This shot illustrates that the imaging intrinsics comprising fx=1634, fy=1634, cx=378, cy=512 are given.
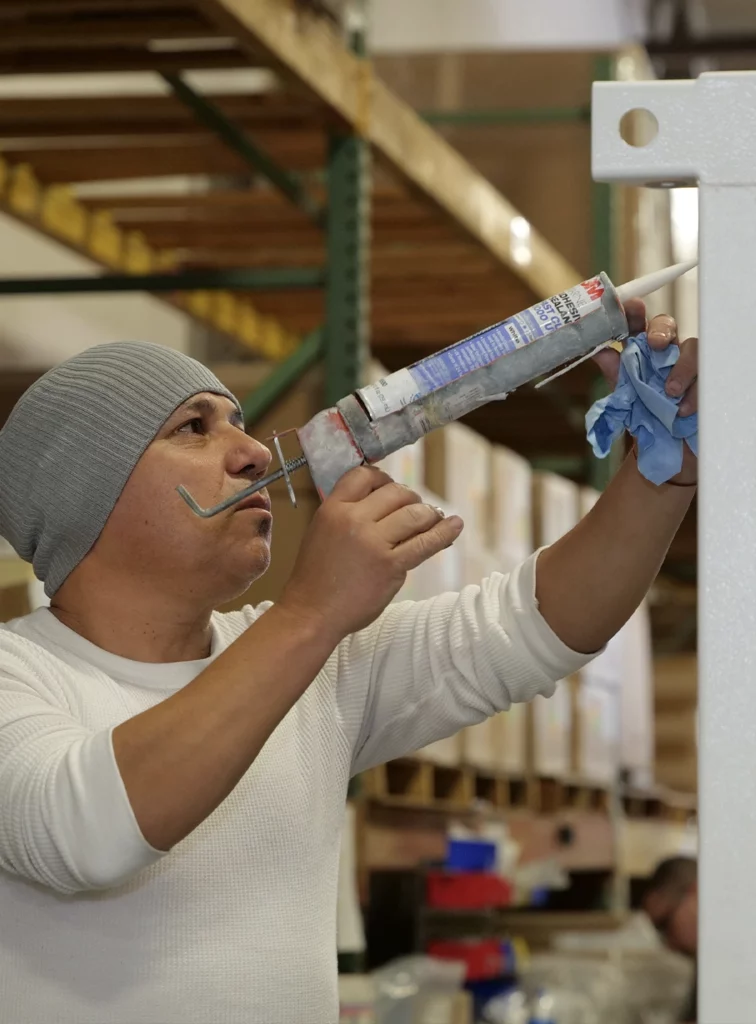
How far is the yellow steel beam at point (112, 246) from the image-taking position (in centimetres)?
458

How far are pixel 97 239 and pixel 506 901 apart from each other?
2579 millimetres

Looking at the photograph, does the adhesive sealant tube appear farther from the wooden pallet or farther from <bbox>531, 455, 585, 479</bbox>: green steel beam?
<bbox>531, 455, 585, 479</bbox>: green steel beam

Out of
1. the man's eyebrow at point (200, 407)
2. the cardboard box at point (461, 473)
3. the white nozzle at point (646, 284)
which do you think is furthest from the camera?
the cardboard box at point (461, 473)

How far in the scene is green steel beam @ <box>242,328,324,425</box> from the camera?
4074 millimetres

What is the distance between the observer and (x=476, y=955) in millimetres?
5457

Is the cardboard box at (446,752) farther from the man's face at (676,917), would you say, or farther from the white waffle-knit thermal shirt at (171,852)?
the white waffle-knit thermal shirt at (171,852)

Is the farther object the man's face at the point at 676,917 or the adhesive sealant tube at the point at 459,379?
the man's face at the point at 676,917

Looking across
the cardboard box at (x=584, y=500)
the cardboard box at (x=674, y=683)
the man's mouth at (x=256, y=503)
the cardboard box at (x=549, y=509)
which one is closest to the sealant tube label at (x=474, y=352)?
the man's mouth at (x=256, y=503)

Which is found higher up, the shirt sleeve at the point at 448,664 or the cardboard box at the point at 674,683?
the shirt sleeve at the point at 448,664

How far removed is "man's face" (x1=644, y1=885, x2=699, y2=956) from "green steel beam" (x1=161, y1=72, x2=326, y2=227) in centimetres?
306

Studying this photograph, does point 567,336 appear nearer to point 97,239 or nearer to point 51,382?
point 51,382

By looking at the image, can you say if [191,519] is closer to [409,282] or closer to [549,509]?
[409,282]

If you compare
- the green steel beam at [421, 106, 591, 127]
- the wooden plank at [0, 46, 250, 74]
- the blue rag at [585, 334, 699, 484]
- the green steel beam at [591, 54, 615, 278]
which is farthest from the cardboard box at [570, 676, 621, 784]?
the blue rag at [585, 334, 699, 484]

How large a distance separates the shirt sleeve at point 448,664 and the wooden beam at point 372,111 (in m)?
1.43
